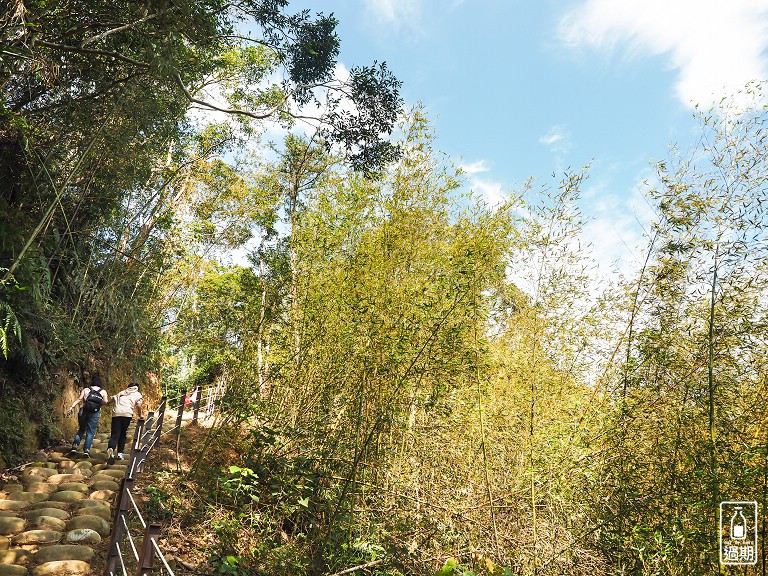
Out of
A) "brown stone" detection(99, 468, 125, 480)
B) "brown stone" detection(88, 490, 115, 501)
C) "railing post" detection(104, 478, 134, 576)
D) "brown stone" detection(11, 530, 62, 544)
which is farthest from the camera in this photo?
"brown stone" detection(99, 468, 125, 480)

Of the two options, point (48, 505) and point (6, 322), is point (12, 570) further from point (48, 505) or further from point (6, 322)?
point (6, 322)

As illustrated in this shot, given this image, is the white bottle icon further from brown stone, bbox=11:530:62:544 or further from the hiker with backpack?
the hiker with backpack

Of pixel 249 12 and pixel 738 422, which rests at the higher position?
pixel 249 12

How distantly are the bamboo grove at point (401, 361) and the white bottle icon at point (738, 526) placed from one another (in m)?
0.09

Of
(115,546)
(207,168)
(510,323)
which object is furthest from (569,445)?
(207,168)

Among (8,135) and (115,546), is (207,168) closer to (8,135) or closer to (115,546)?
(8,135)

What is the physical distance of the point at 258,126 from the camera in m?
11.3

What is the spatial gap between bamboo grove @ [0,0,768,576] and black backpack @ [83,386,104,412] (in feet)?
2.41

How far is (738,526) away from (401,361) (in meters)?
2.32

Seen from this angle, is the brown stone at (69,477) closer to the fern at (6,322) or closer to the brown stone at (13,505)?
the brown stone at (13,505)

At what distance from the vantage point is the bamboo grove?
3.19 meters

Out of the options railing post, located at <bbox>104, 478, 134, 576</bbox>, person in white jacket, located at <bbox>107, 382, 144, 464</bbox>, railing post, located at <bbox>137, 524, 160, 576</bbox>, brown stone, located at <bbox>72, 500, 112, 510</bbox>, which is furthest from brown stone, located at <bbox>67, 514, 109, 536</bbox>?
railing post, located at <bbox>137, 524, 160, 576</bbox>

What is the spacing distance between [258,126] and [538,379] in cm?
958

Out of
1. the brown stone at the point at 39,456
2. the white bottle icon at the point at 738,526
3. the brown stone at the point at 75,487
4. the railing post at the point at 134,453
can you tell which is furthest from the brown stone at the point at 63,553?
the white bottle icon at the point at 738,526
